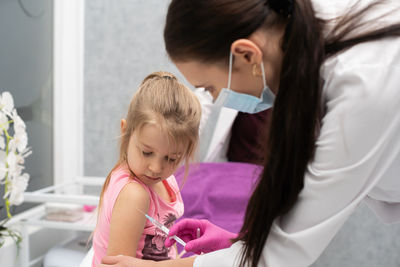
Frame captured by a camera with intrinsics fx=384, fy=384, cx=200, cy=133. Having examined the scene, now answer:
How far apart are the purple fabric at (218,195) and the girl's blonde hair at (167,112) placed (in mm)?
619

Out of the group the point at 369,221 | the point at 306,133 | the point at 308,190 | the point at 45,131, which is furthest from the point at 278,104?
the point at 369,221

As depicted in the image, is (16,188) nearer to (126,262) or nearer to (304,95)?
(126,262)

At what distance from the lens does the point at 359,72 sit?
74cm

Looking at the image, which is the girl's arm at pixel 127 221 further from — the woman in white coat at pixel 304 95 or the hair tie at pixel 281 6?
the hair tie at pixel 281 6

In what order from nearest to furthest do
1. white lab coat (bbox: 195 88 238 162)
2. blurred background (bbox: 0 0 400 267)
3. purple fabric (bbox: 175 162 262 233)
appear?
purple fabric (bbox: 175 162 262 233), white lab coat (bbox: 195 88 238 162), blurred background (bbox: 0 0 400 267)

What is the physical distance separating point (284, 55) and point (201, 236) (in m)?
0.59

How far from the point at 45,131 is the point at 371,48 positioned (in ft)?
7.61

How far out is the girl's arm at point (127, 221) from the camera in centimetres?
95

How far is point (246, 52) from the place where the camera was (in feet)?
2.68

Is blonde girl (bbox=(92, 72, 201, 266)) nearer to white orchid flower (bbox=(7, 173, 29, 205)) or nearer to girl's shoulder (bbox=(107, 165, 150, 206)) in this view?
girl's shoulder (bbox=(107, 165, 150, 206))

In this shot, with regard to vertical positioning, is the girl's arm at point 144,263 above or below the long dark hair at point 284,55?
below

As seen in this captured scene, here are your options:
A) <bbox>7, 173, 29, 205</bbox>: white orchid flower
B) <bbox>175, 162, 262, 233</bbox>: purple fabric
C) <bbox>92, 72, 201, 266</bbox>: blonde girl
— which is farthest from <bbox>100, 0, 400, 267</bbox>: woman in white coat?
<bbox>175, 162, 262, 233</bbox>: purple fabric

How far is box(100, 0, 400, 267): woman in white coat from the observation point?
2.44 feet

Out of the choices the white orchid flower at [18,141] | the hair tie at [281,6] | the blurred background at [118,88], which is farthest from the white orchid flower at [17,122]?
the blurred background at [118,88]
